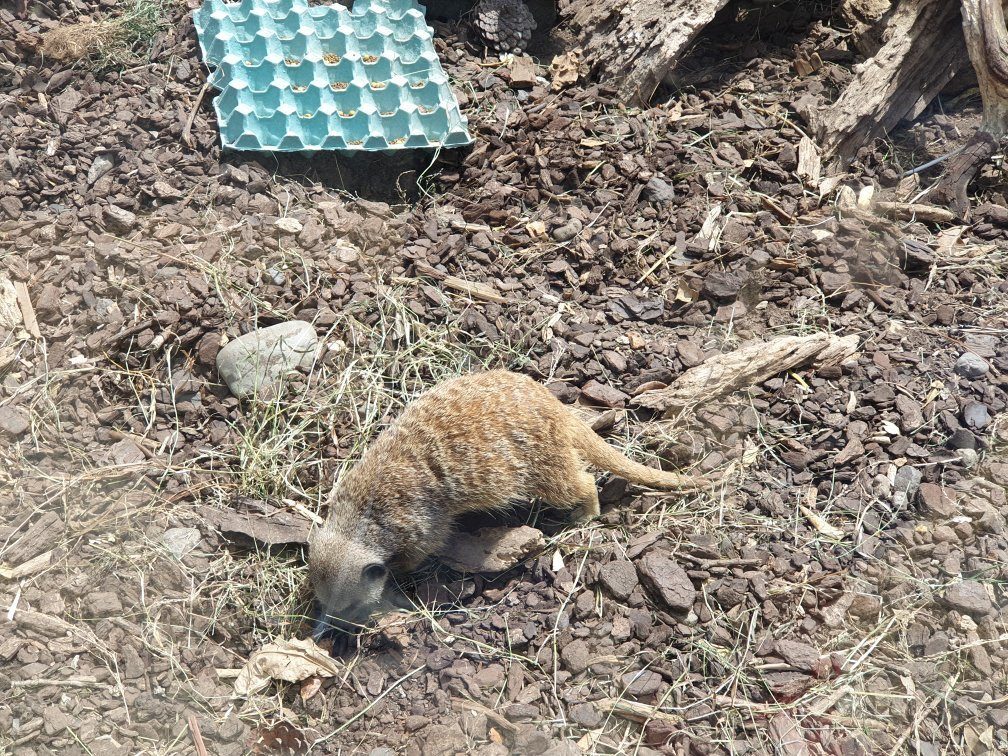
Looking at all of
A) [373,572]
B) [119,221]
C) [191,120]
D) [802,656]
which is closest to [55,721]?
[373,572]

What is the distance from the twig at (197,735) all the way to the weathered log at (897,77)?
476 cm

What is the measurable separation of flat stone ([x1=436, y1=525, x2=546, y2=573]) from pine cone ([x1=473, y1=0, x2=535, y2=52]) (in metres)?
3.68

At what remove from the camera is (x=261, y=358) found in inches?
160

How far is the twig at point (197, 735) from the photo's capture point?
311 cm

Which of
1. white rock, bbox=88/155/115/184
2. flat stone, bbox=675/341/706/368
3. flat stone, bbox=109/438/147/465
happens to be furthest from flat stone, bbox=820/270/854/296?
white rock, bbox=88/155/115/184

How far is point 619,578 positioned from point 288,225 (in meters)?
2.74

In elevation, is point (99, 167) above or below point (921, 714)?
above

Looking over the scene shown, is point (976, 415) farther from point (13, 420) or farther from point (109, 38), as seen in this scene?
point (109, 38)

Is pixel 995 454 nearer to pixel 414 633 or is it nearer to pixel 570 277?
pixel 570 277

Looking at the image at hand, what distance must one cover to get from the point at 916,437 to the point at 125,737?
374 cm

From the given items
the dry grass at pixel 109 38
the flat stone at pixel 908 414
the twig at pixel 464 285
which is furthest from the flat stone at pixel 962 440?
the dry grass at pixel 109 38

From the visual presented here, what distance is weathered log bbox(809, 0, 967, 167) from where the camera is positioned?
4.85 m

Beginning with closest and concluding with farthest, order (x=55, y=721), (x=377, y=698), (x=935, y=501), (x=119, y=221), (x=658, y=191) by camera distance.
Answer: (x=55, y=721)
(x=377, y=698)
(x=935, y=501)
(x=119, y=221)
(x=658, y=191)

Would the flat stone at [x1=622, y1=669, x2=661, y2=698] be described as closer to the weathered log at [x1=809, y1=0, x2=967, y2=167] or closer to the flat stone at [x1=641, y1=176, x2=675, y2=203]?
the flat stone at [x1=641, y1=176, x2=675, y2=203]
